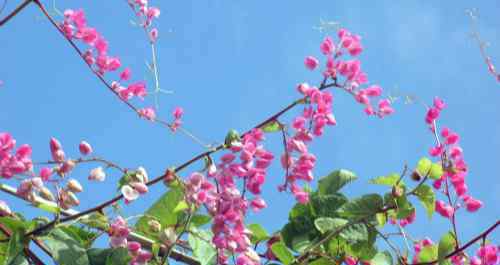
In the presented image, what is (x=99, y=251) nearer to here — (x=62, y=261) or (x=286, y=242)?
(x=62, y=261)

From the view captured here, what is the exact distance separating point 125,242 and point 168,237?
0.09 meters

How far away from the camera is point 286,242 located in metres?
1.79

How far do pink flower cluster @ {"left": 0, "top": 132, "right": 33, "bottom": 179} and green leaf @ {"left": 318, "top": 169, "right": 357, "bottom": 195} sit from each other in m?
0.69

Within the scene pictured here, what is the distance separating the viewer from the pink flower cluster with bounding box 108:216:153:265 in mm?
1440

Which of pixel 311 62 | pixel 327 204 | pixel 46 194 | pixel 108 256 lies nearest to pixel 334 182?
pixel 327 204

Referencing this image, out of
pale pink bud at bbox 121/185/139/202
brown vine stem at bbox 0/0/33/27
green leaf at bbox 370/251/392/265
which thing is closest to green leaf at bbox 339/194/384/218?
green leaf at bbox 370/251/392/265

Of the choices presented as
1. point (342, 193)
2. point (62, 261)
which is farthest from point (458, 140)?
point (62, 261)

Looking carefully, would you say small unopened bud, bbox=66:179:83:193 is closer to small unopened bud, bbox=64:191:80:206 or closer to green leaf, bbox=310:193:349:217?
small unopened bud, bbox=64:191:80:206

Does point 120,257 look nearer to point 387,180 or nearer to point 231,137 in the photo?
point 231,137

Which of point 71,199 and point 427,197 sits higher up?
point 427,197

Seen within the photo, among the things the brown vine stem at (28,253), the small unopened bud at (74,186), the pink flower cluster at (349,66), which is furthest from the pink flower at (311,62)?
the brown vine stem at (28,253)

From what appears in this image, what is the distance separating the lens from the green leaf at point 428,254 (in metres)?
1.82

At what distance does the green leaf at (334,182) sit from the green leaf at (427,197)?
191 millimetres

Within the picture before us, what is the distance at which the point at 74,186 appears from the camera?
142 cm
